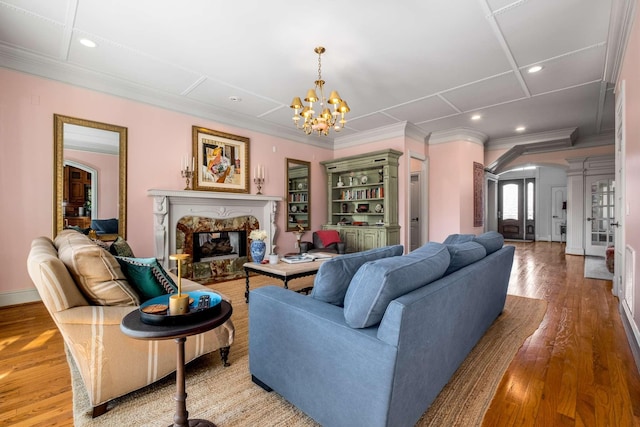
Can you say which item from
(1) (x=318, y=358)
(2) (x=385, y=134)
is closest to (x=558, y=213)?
(2) (x=385, y=134)

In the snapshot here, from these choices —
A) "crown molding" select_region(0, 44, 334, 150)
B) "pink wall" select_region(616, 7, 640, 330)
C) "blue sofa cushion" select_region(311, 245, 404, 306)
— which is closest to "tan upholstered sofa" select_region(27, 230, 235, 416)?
"blue sofa cushion" select_region(311, 245, 404, 306)

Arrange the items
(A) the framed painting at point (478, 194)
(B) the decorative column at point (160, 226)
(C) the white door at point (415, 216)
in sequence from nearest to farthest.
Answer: (B) the decorative column at point (160, 226), (A) the framed painting at point (478, 194), (C) the white door at point (415, 216)

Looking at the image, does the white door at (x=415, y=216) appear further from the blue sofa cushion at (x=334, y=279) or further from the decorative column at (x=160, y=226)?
the blue sofa cushion at (x=334, y=279)

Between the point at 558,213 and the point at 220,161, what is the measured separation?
36.7ft

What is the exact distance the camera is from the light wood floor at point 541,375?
159cm

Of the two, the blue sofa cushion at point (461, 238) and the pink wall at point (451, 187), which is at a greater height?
the pink wall at point (451, 187)

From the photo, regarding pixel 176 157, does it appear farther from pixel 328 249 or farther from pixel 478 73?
pixel 478 73

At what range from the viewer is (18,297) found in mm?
3287

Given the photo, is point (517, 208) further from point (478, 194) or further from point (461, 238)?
point (461, 238)

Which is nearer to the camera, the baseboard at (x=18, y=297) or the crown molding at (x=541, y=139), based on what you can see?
the baseboard at (x=18, y=297)

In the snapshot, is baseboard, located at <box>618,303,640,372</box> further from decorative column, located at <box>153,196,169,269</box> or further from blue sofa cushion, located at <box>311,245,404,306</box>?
decorative column, located at <box>153,196,169,269</box>

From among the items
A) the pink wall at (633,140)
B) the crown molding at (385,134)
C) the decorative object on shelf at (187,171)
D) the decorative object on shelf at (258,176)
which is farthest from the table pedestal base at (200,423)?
the crown molding at (385,134)

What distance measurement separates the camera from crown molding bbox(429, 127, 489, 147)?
5.91 meters

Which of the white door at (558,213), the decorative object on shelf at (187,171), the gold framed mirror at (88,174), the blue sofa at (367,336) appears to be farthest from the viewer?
the white door at (558,213)
